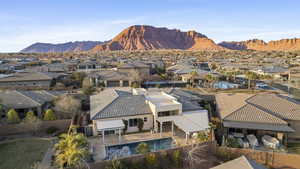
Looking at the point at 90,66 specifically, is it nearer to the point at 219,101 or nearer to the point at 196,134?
the point at 219,101

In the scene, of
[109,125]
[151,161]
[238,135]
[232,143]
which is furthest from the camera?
[238,135]

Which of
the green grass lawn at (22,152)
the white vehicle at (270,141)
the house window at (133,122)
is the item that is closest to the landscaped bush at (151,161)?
the house window at (133,122)

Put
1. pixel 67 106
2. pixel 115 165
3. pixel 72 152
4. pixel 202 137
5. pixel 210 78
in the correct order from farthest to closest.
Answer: pixel 210 78
pixel 67 106
pixel 202 137
pixel 115 165
pixel 72 152

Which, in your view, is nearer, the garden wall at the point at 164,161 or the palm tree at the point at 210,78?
the garden wall at the point at 164,161

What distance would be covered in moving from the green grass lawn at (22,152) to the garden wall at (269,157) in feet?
55.7

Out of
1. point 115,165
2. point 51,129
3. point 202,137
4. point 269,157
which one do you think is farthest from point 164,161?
point 51,129

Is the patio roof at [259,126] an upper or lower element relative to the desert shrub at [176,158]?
upper

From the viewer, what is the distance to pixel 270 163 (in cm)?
1661

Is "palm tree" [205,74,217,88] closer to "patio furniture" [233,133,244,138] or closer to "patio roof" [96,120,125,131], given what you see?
"patio furniture" [233,133,244,138]

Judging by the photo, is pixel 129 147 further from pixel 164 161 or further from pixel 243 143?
pixel 243 143

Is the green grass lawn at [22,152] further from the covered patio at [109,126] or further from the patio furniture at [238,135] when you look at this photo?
the patio furniture at [238,135]

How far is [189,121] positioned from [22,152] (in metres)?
17.2

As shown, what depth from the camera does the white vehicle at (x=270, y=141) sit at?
18.8 m

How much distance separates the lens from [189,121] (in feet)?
69.3
